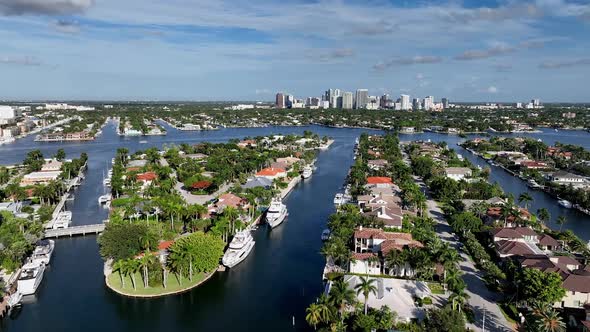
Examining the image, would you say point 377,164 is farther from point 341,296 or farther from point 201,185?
point 341,296

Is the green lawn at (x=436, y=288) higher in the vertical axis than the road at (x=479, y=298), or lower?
higher

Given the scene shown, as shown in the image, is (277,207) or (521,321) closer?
(521,321)

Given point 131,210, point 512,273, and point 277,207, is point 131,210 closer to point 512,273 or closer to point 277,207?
point 277,207

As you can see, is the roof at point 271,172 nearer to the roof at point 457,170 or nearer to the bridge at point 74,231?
the roof at point 457,170

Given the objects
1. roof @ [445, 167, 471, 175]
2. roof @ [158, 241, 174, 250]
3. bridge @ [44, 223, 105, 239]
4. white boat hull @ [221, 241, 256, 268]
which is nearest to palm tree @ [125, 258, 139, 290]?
roof @ [158, 241, 174, 250]

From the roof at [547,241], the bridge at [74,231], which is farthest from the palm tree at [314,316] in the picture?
the bridge at [74,231]

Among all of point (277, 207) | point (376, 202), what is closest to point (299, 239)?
point (277, 207)
